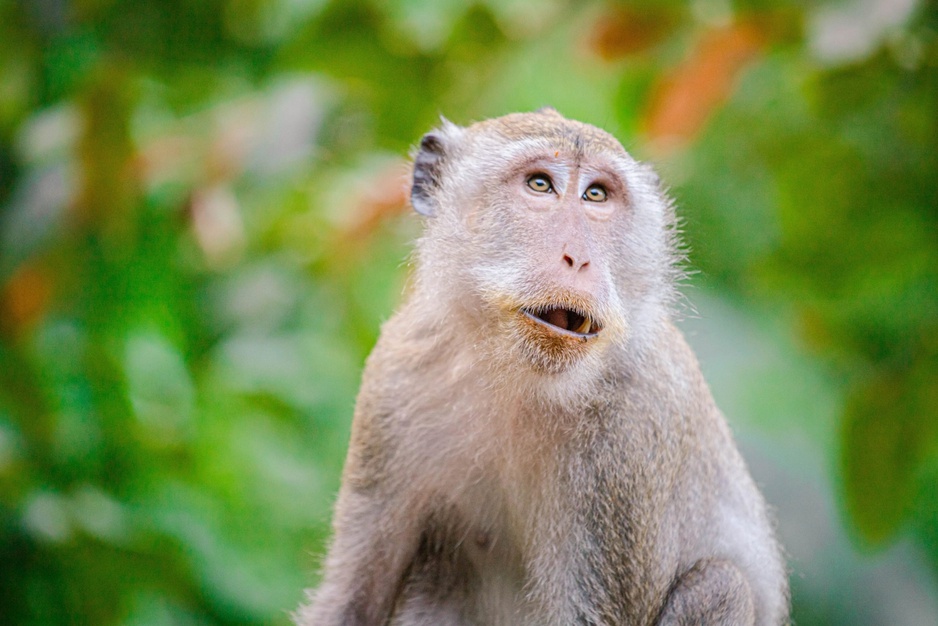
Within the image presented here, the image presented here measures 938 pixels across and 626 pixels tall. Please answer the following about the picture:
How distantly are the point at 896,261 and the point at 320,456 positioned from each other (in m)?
3.69

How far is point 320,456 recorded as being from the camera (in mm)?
6883

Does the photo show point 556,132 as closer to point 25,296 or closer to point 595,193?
point 595,193

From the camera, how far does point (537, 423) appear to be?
4055mm

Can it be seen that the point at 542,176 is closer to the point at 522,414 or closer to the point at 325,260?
the point at 522,414

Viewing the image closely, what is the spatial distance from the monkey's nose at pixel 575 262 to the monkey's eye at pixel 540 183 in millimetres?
421

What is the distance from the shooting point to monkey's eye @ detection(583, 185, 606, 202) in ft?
13.1

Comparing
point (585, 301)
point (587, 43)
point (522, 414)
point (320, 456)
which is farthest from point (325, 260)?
point (585, 301)

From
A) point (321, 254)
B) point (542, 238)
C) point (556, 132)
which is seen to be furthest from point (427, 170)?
point (321, 254)

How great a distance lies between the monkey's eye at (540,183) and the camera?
394 cm

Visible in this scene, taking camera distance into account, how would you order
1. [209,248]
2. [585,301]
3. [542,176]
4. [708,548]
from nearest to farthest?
[585,301], [542,176], [708,548], [209,248]

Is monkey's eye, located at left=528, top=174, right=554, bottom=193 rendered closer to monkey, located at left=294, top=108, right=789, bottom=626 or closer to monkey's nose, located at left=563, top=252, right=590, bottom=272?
monkey, located at left=294, top=108, right=789, bottom=626

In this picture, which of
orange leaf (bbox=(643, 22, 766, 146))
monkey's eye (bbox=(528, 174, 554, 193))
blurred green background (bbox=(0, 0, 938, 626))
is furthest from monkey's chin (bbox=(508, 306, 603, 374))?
orange leaf (bbox=(643, 22, 766, 146))

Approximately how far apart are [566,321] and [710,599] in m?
1.31

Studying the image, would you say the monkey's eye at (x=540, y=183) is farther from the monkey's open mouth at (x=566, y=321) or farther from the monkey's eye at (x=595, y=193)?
the monkey's open mouth at (x=566, y=321)
